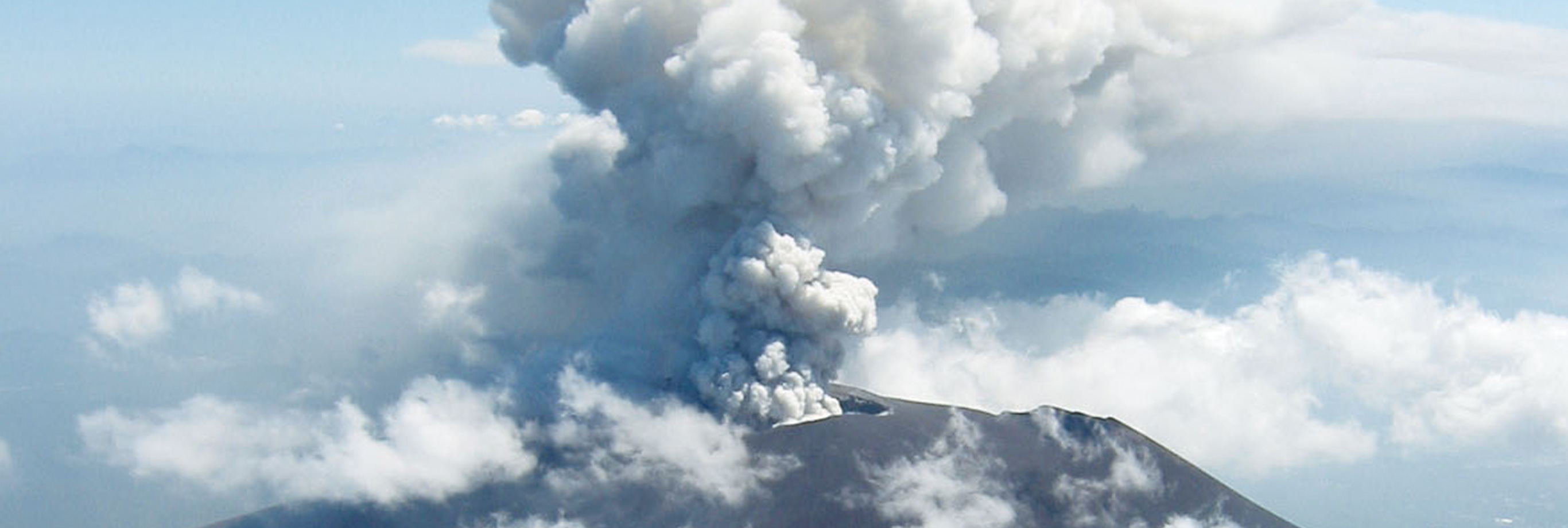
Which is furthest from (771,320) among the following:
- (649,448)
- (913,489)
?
(913,489)

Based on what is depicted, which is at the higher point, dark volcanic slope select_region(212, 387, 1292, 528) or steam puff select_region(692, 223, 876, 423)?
steam puff select_region(692, 223, 876, 423)

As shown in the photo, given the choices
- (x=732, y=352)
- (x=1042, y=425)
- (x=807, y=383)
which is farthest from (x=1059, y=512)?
(x=732, y=352)

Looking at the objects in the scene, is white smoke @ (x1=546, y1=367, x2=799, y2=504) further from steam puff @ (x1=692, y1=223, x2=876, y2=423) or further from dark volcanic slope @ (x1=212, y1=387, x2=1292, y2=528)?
steam puff @ (x1=692, y1=223, x2=876, y2=423)

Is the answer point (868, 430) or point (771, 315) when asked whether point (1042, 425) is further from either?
point (771, 315)

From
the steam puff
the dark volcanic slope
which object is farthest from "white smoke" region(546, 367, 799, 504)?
the steam puff

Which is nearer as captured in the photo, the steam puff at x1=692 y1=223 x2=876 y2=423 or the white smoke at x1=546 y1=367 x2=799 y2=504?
the steam puff at x1=692 y1=223 x2=876 y2=423
